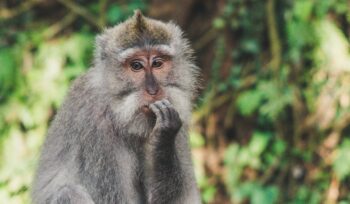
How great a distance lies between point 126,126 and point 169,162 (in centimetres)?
36

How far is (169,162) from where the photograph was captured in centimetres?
496

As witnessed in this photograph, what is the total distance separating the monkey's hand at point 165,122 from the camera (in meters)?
4.62

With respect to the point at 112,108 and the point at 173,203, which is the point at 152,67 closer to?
the point at 112,108

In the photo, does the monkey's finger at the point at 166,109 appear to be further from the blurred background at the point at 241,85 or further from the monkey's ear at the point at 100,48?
the blurred background at the point at 241,85

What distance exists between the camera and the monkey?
4781mm

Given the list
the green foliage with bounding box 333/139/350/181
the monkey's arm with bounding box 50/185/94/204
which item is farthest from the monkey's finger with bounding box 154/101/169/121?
the green foliage with bounding box 333/139/350/181

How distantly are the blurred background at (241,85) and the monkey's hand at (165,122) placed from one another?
293cm

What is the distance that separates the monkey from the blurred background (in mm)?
2528

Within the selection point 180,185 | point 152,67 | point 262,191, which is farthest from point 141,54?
point 262,191

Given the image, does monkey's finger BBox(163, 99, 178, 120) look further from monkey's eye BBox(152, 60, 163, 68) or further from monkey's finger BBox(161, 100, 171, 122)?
monkey's eye BBox(152, 60, 163, 68)

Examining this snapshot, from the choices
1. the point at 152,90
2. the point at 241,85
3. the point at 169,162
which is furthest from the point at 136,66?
the point at 241,85

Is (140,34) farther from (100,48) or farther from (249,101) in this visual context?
(249,101)

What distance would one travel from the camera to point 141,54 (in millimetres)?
4805

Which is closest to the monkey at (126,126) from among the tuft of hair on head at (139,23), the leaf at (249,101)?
the tuft of hair on head at (139,23)
